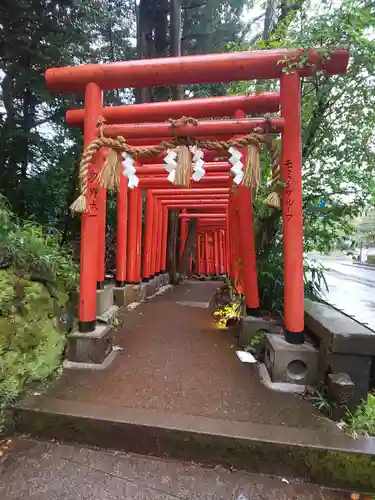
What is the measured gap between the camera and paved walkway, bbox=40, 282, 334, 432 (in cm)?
251

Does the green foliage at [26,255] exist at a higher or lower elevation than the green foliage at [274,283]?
higher

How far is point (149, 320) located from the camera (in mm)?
5672

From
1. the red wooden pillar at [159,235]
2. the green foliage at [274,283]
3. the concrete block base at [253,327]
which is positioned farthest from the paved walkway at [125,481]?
the red wooden pillar at [159,235]

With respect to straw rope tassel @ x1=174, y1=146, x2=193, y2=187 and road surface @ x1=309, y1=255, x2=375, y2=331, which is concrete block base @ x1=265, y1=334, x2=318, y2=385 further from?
road surface @ x1=309, y1=255, x2=375, y2=331

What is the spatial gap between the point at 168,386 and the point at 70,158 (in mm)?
6956

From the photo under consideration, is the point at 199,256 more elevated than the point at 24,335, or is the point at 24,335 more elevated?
the point at 199,256

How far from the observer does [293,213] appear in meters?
3.06

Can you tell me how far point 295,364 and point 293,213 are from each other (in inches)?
61.2

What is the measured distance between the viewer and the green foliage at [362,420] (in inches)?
87.7

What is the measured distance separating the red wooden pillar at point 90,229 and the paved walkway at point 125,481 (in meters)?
1.49

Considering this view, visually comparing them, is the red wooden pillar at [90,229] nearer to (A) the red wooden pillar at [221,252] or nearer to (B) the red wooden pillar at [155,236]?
(B) the red wooden pillar at [155,236]

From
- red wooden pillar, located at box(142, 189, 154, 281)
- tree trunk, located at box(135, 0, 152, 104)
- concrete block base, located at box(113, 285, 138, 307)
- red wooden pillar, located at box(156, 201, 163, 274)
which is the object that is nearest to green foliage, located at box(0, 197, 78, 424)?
concrete block base, located at box(113, 285, 138, 307)

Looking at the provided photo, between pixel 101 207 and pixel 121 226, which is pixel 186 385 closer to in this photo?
pixel 101 207

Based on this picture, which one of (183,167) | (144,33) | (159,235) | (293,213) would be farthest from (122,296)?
(144,33)
